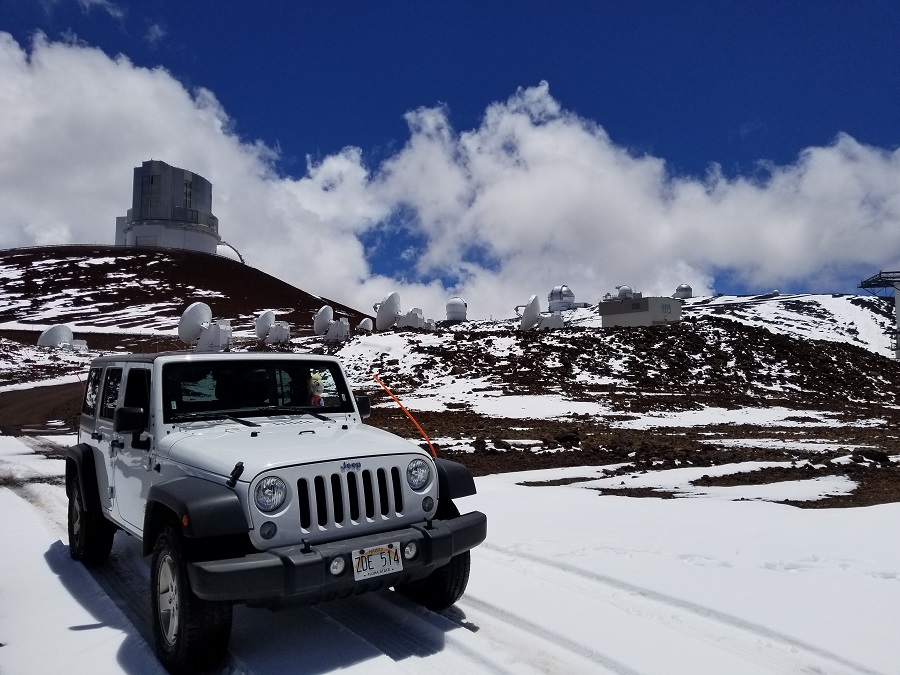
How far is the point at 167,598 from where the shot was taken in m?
3.87

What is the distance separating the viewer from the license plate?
12.0ft

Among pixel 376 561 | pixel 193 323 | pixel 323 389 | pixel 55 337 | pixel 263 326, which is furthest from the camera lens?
pixel 263 326

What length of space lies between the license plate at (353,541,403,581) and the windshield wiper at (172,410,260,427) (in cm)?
147

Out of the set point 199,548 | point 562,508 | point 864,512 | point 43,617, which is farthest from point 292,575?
point 864,512

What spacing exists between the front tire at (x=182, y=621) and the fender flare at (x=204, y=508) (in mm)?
217

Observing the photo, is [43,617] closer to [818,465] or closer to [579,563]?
[579,563]

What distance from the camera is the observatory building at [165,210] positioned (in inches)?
4419

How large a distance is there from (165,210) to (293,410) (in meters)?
122

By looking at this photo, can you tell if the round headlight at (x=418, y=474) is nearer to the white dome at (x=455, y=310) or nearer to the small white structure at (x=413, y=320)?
the small white structure at (x=413, y=320)

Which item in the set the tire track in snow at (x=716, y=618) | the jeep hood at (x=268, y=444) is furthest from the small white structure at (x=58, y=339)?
the tire track in snow at (x=716, y=618)

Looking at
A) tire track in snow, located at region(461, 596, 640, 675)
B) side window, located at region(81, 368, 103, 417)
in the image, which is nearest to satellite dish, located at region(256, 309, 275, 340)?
side window, located at region(81, 368, 103, 417)

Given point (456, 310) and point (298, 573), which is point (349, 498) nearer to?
point (298, 573)

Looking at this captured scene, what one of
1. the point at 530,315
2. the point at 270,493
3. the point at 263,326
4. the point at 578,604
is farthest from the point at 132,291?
the point at 578,604

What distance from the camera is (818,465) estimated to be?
1099 centimetres
